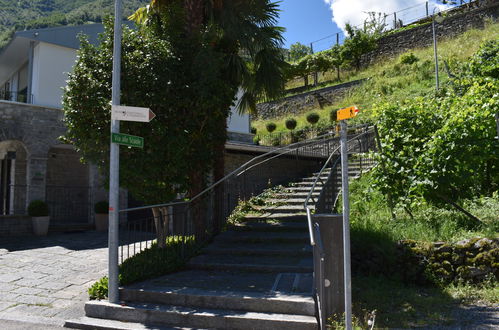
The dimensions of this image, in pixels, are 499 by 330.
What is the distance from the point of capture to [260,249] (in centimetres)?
738

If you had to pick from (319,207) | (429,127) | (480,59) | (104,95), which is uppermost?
(480,59)

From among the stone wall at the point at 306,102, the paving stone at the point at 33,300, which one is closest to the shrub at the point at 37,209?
the paving stone at the point at 33,300

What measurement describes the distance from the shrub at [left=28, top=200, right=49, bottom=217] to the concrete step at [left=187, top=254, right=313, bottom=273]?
7.50 meters

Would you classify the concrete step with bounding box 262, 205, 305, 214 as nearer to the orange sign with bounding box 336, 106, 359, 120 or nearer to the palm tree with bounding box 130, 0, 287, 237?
the palm tree with bounding box 130, 0, 287, 237

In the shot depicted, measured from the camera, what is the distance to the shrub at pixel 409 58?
→ 29.3 metres

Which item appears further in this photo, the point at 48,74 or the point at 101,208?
the point at 48,74

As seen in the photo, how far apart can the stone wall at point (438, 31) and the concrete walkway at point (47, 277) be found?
27884mm

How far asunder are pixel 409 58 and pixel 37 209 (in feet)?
84.7

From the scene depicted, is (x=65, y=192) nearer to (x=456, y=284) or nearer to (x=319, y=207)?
(x=319, y=207)

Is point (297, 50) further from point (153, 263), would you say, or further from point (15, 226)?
point (153, 263)

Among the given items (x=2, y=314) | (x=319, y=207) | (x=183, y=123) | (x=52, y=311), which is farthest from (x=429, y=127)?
(x=2, y=314)

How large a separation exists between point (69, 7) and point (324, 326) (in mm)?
96825

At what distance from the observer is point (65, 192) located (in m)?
15.9

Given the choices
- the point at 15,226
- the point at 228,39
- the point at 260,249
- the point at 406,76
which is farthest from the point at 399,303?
the point at 406,76
